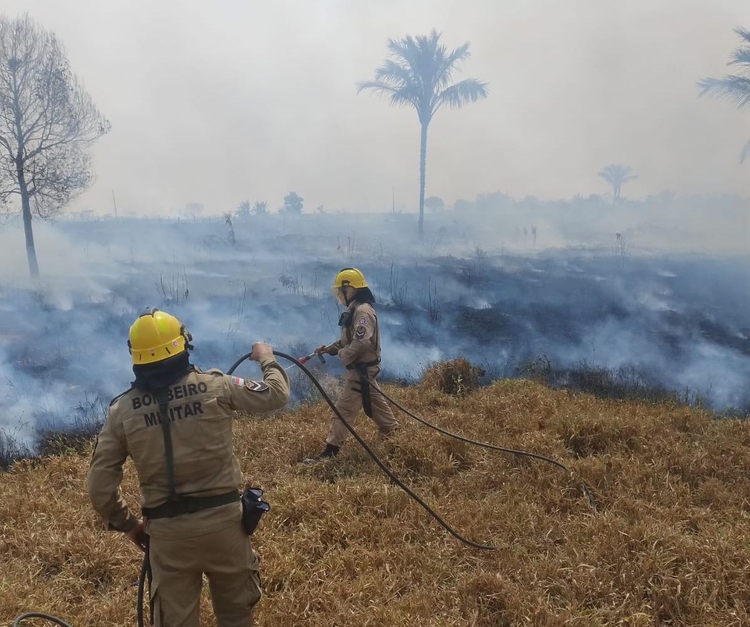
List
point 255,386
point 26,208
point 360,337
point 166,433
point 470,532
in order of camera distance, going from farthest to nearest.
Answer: point 26,208 < point 360,337 < point 470,532 < point 255,386 < point 166,433

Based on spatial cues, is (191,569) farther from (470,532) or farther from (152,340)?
(470,532)

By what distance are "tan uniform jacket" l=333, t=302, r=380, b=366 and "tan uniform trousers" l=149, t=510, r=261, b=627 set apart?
3.04 metres

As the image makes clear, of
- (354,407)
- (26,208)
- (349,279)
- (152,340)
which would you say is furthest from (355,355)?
(26,208)

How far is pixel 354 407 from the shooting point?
18.5 feet

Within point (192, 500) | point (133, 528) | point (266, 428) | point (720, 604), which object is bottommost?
point (266, 428)

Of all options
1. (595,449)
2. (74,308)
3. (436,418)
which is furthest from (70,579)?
(74,308)

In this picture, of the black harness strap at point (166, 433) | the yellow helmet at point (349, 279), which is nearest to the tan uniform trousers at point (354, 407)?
the yellow helmet at point (349, 279)

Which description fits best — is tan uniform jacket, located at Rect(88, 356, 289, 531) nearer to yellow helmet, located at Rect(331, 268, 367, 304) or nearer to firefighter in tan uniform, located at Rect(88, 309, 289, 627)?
firefighter in tan uniform, located at Rect(88, 309, 289, 627)

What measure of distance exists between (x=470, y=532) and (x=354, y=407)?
199 centimetres

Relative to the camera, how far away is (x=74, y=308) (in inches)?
386

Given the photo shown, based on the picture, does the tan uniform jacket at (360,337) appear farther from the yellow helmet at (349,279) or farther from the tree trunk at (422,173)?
the tree trunk at (422,173)

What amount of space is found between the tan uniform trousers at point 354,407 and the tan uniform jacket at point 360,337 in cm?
17

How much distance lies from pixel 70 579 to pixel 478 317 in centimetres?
844

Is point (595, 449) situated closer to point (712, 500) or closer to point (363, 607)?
point (712, 500)
